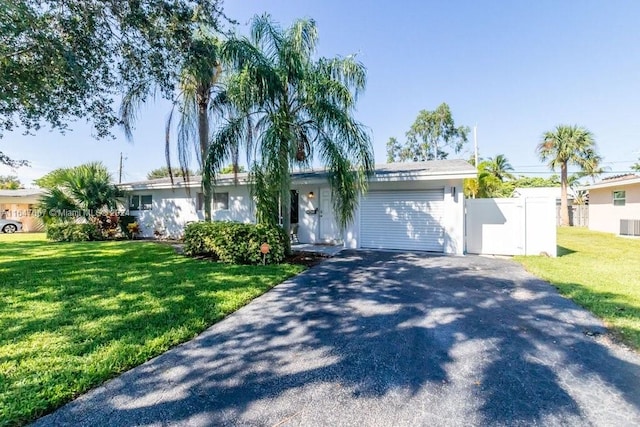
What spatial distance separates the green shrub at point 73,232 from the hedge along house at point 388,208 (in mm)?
4164

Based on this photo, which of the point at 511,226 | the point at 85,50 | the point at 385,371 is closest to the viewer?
the point at 385,371

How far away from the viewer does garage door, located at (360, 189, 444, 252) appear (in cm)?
963

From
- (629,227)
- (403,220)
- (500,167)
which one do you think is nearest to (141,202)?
(403,220)

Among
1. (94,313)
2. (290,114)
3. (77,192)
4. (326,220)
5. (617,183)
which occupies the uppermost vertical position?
(290,114)

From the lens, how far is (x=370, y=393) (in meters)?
2.40

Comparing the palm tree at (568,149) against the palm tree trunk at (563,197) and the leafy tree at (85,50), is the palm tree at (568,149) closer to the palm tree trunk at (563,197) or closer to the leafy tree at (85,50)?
the palm tree trunk at (563,197)

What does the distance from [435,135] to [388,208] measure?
24095 millimetres

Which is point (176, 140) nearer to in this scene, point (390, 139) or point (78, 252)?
point (78, 252)

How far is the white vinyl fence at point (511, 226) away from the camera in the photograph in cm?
879

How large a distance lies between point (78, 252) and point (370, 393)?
10871mm

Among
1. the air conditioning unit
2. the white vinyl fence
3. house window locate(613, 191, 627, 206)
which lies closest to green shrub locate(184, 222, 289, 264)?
the white vinyl fence

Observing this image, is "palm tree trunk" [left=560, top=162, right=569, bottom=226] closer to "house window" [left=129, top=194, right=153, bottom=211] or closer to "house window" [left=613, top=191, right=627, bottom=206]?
"house window" [left=613, top=191, right=627, bottom=206]

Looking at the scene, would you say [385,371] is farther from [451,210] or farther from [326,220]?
[326,220]

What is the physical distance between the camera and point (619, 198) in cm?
1606
